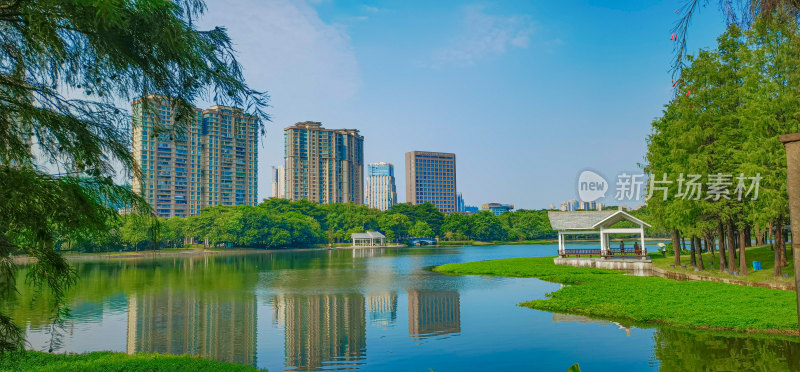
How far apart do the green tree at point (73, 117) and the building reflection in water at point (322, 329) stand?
7630 mm

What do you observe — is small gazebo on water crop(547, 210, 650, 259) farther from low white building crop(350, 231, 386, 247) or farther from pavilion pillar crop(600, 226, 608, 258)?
low white building crop(350, 231, 386, 247)

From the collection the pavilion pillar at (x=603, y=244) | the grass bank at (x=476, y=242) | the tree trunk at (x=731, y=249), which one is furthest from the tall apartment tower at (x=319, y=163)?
the tree trunk at (x=731, y=249)

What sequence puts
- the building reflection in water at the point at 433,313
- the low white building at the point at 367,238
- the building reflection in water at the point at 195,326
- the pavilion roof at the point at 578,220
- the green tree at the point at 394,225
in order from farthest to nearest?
the green tree at the point at 394,225
the low white building at the point at 367,238
the pavilion roof at the point at 578,220
the building reflection in water at the point at 433,313
the building reflection in water at the point at 195,326

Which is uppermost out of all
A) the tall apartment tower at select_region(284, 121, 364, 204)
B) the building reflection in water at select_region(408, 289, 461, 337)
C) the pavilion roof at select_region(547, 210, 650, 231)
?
the tall apartment tower at select_region(284, 121, 364, 204)

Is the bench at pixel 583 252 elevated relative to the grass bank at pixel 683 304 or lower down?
elevated

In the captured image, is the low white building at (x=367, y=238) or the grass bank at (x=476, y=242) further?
the grass bank at (x=476, y=242)

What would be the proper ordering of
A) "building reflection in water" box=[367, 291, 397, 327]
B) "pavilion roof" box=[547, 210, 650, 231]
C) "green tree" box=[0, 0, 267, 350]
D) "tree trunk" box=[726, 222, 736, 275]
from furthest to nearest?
"pavilion roof" box=[547, 210, 650, 231]
"tree trunk" box=[726, 222, 736, 275]
"building reflection in water" box=[367, 291, 397, 327]
"green tree" box=[0, 0, 267, 350]

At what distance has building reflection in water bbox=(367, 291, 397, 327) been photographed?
1850cm

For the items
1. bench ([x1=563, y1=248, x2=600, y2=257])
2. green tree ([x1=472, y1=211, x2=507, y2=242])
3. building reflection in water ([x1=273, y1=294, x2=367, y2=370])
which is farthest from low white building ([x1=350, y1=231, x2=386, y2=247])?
building reflection in water ([x1=273, y1=294, x2=367, y2=370])

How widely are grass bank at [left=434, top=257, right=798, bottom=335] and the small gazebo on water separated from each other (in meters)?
9.02

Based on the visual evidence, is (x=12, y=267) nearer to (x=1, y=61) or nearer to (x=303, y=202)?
(x=1, y=61)

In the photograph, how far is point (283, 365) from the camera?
41.7 ft

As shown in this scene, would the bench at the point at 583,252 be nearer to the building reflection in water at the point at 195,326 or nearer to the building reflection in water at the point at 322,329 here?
the building reflection in water at the point at 322,329

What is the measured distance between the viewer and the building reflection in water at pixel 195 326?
14.5m
